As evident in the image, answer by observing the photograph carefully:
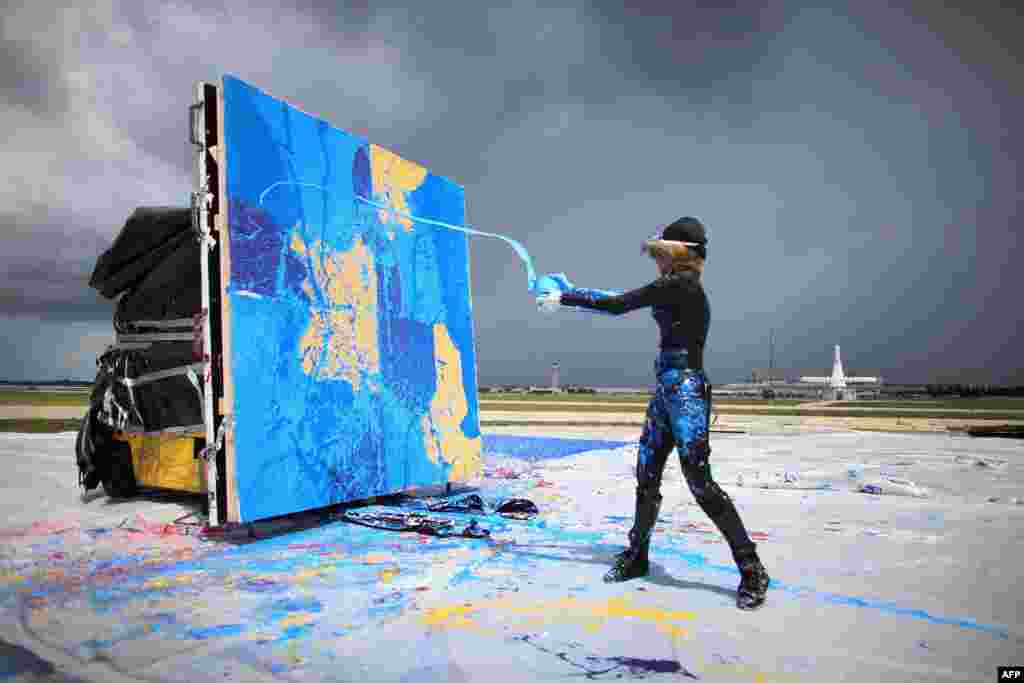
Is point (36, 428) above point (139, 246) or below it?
below

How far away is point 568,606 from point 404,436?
319 cm

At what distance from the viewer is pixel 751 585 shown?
3195 millimetres

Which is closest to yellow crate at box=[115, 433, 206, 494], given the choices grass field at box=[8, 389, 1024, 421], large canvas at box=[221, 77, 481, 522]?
large canvas at box=[221, 77, 481, 522]

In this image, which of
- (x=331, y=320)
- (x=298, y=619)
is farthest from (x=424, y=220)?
(x=298, y=619)

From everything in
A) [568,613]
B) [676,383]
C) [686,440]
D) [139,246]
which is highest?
[139,246]

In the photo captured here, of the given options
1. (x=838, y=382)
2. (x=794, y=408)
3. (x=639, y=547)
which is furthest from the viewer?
(x=838, y=382)

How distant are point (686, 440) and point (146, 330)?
5683 millimetres

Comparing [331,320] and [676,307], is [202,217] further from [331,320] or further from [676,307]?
[676,307]

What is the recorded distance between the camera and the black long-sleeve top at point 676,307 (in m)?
3.58

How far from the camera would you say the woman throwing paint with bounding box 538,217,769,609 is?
335 centimetres

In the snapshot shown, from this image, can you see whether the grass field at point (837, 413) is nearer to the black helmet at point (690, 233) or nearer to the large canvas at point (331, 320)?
the large canvas at point (331, 320)

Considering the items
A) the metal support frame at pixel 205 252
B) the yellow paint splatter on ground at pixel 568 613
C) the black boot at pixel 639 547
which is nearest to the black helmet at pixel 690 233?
the black boot at pixel 639 547

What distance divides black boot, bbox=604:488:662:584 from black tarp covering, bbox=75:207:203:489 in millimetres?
4276

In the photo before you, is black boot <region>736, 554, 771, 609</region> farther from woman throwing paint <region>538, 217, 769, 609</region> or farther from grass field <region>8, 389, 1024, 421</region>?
grass field <region>8, 389, 1024, 421</region>
